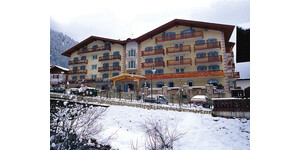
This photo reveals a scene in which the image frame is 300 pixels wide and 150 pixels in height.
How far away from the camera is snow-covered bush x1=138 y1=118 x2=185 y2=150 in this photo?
2604 millimetres

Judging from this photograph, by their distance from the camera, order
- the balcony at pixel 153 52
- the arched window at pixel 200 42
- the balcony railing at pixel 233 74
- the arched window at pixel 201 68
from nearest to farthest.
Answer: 1. the balcony railing at pixel 233 74
2. the arched window at pixel 201 68
3. the balcony at pixel 153 52
4. the arched window at pixel 200 42

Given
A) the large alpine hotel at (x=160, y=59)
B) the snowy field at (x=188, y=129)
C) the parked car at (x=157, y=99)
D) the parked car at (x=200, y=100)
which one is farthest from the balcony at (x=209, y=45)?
the snowy field at (x=188, y=129)

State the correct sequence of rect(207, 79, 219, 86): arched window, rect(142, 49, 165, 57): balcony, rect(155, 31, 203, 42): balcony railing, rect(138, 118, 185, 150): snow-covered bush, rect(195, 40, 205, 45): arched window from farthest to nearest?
rect(195, 40, 205, 45): arched window < rect(155, 31, 203, 42): balcony railing < rect(142, 49, 165, 57): balcony < rect(207, 79, 219, 86): arched window < rect(138, 118, 185, 150): snow-covered bush

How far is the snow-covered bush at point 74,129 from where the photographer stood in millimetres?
2807

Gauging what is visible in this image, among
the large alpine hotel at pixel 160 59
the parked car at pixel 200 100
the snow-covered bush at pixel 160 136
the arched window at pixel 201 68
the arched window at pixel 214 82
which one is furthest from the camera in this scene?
the arched window at pixel 201 68

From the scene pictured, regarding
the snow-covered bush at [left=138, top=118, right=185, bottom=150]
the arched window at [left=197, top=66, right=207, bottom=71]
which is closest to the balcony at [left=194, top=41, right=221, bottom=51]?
the arched window at [left=197, top=66, right=207, bottom=71]

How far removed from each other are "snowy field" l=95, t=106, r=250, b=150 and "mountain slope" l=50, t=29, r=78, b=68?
1683 millimetres

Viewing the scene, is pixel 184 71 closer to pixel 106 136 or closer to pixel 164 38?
pixel 164 38

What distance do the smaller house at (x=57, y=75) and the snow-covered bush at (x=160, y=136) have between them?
2.39 metres

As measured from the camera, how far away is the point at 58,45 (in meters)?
3.76

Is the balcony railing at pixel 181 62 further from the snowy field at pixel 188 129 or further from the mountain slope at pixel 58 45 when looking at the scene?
the mountain slope at pixel 58 45

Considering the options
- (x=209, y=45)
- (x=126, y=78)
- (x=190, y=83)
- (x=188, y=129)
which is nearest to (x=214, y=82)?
(x=190, y=83)

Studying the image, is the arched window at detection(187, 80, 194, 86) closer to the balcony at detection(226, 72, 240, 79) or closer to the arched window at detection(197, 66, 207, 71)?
the arched window at detection(197, 66, 207, 71)
